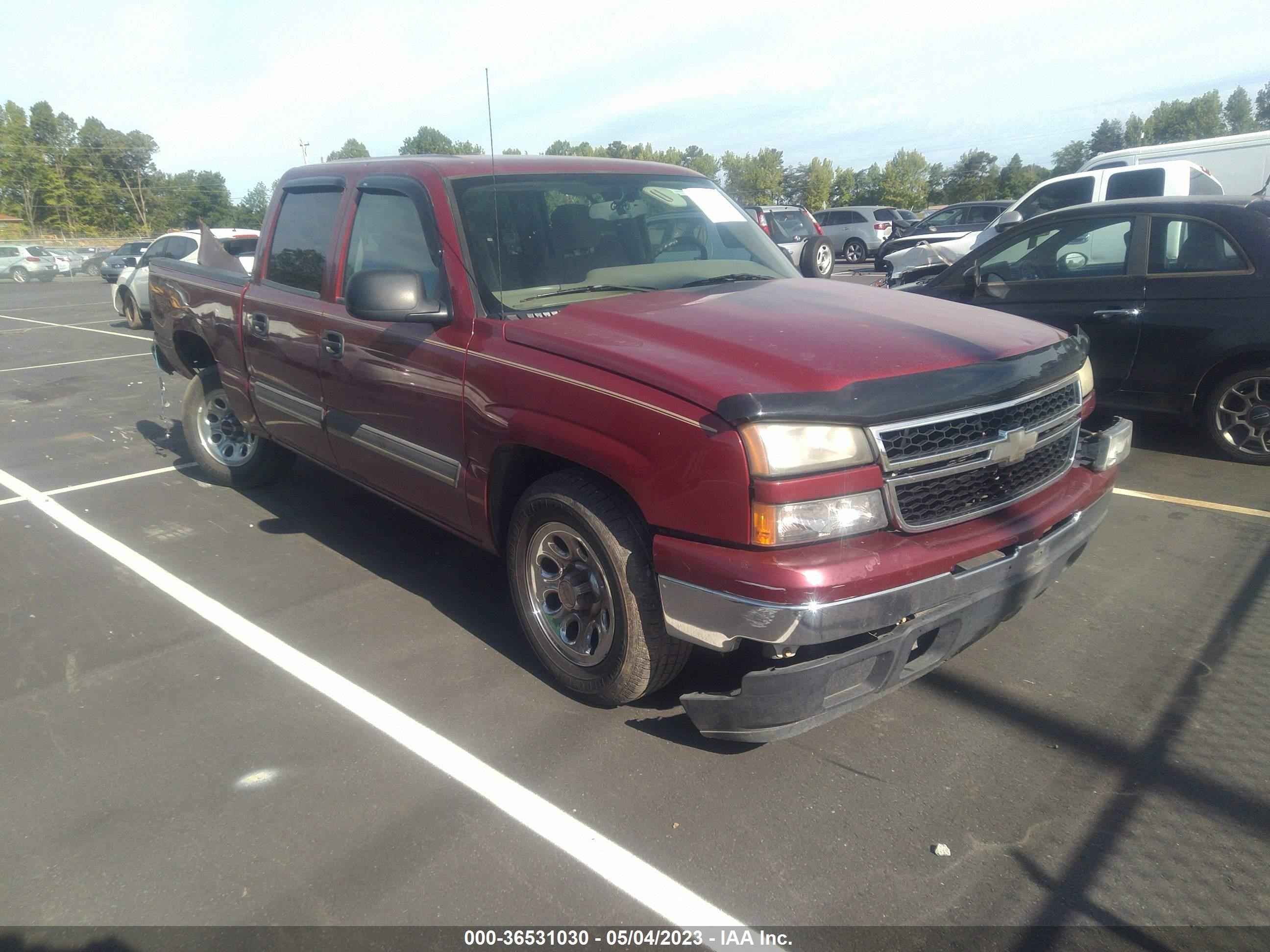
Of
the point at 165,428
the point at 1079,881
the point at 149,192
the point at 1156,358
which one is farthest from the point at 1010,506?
the point at 149,192

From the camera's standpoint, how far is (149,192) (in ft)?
277

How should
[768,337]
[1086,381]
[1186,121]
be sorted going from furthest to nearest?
[1186,121] < [1086,381] < [768,337]

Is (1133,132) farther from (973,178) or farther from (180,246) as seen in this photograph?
(180,246)

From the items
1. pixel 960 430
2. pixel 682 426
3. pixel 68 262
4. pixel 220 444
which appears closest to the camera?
pixel 682 426

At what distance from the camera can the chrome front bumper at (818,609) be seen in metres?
2.41

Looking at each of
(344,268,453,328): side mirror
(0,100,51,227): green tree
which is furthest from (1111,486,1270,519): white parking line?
(0,100,51,227): green tree

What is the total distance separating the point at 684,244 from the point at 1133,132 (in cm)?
10764

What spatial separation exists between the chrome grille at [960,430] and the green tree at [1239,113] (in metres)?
109

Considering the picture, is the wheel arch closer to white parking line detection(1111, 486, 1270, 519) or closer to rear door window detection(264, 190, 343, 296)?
white parking line detection(1111, 486, 1270, 519)

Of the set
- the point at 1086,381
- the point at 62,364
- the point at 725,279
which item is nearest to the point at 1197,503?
the point at 1086,381

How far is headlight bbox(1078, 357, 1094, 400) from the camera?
3.42 metres

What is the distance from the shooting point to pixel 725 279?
3887 millimetres

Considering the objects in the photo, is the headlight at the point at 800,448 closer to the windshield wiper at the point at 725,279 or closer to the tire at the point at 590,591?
the tire at the point at 590,591

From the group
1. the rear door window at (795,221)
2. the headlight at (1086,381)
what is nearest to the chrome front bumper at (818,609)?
the headlight at (1086,381)
